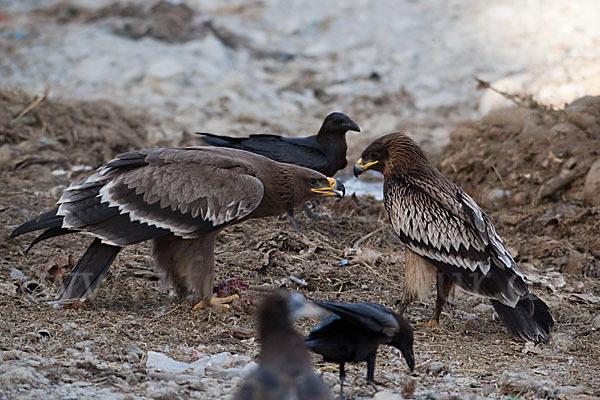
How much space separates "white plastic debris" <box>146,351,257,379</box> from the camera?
445cm

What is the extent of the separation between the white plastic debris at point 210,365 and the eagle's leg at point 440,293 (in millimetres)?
1705

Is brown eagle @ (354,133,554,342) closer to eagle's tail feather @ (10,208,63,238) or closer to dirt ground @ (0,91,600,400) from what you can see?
dirt ground @ (0,91,600,400)

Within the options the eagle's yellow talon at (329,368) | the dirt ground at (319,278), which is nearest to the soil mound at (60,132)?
the dirt ground at (319,278)

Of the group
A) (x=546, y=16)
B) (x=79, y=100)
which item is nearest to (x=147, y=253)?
(x=79, y=100)

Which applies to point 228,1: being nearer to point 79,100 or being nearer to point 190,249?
point 79,100

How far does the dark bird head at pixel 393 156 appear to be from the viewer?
6.25 m

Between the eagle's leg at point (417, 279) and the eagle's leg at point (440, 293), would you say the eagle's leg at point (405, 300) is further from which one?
the eagle's leg at point (440, 293)

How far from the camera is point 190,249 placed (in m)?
5.69

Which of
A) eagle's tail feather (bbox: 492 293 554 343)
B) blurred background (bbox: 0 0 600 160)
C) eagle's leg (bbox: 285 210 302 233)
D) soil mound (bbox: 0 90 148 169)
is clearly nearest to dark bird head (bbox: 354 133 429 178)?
eagle's leg (bbox: 285 210 302 233)

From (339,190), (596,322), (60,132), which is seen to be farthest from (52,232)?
(60,132)

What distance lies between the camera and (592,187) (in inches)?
307

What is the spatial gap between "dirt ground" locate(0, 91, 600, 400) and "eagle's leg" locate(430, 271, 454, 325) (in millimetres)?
174

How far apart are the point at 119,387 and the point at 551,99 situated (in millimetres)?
8070

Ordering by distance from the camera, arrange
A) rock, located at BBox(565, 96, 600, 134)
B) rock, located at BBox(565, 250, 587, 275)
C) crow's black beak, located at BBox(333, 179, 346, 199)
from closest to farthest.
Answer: crow's black beak, located at BBox(333, 179, 346, 199), rock, located at BBox(565, 250, 587, 275), rock, located at BBox(565, 96, 600, 134)
